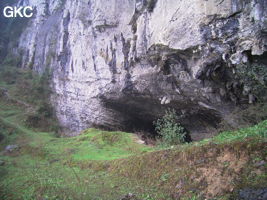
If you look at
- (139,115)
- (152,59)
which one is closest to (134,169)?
(152,59)

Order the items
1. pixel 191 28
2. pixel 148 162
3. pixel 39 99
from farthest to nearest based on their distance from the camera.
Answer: pixel 39 99 < pixel 191 28 < pixel 148 162

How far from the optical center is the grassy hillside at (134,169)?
546 centimetres

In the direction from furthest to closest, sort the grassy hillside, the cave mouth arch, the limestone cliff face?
the cave mouth arch < the limestone cliff face < the grassy hillside

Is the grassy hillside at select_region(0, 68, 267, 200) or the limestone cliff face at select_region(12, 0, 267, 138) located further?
the limestone cliff face at select_region(12, 0, 267, 138)

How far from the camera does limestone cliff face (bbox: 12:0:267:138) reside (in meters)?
10.4

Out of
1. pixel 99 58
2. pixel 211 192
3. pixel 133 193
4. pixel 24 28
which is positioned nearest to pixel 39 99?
pixel 99 58

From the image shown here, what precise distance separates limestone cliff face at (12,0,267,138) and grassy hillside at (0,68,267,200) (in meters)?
3.77

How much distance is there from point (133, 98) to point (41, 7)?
69.8ft

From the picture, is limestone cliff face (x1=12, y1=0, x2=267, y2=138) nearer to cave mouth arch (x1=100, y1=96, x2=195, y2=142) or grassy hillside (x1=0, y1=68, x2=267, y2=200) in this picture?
cave mouth arch (x1=100, y1=96, x2=195, y2=142)

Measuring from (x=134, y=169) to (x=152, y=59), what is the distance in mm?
7898

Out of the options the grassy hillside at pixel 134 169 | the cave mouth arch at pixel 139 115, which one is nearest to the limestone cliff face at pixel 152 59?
the cave mouth arch at pixel 139 115

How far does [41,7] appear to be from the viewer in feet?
101

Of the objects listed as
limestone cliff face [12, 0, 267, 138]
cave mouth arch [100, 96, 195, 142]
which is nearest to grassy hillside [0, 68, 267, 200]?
limestone cliff face [12, 0, 267, 138]

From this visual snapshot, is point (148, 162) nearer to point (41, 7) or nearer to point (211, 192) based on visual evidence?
point (211, 192)
